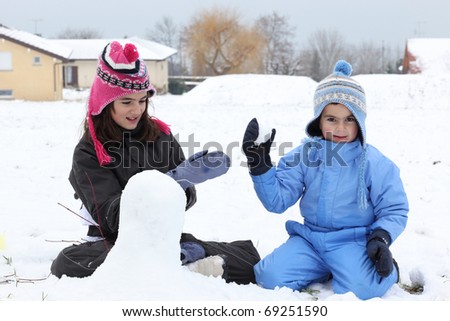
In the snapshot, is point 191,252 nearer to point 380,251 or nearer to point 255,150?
point 255,150

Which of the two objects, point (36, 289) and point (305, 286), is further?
point (305, 286)

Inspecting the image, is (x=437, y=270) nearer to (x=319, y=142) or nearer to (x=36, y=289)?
(x=319, y=142)

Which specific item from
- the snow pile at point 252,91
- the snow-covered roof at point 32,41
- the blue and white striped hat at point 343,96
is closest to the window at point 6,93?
the snow-covered roof at point 32,41

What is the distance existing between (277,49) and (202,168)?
4218 cm

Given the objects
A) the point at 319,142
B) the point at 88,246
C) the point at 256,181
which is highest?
the point at 319,142

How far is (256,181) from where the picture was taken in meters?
3.28

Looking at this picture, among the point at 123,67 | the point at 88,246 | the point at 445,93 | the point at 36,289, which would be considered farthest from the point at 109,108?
the point at 445,93

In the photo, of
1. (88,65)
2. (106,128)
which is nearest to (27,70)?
(88,65)

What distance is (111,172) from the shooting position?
3.32 metres

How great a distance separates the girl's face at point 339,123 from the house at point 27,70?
24.3 m

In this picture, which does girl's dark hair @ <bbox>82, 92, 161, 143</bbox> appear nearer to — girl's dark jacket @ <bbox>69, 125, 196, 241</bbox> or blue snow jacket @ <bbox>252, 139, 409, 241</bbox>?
girl's dark jacket @ <bbox>69, 125, 196, 241</bbox>

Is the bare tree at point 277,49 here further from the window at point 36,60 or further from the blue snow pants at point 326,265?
the blue snow pants at point 326,265

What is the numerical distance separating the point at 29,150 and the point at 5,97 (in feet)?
66.1

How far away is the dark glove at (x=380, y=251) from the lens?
2959 mm
